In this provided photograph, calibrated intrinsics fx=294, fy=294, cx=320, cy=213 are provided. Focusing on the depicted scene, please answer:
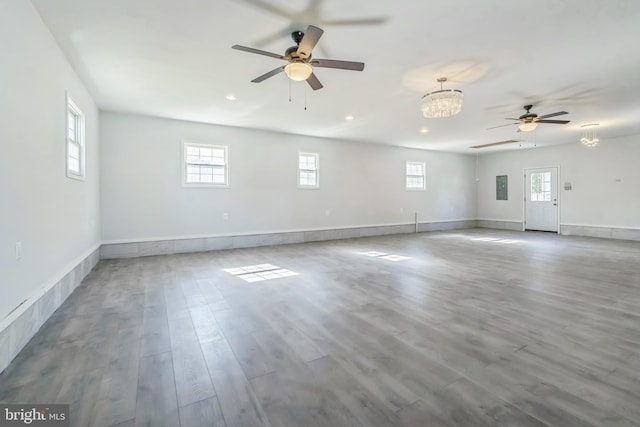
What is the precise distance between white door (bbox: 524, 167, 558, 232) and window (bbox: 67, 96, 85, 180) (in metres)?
11.9

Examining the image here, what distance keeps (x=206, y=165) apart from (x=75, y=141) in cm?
255

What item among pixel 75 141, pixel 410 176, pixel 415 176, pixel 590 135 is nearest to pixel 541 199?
pixel 590 135

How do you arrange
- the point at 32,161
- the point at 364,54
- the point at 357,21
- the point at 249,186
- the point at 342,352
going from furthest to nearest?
1. the point at 249,186
2. the point at 364,54
3. the point at 357,21
4. the point at 32,161
5. the point at 342,352

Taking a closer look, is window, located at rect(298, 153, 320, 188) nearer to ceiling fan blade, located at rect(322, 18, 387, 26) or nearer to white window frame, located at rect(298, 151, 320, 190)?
white window frame, located at rect(298, 151, 320, 190)

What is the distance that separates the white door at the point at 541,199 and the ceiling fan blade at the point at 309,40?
32.4 ft

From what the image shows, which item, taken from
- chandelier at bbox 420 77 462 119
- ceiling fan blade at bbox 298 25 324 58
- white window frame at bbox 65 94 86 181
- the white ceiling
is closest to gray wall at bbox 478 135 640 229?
the white ceiling

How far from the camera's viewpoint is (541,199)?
9.62 meters

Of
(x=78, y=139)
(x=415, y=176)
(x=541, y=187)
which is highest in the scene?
(x=415, y=176)

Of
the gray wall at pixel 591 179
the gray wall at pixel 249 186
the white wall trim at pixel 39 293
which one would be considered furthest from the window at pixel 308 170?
the gray wall at pixel 591 179

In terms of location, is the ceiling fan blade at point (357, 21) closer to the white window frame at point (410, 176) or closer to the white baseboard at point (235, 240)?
the white baseboard at point (235, 240)

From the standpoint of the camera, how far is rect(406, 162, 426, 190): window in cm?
977

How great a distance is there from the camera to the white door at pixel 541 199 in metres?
9.33

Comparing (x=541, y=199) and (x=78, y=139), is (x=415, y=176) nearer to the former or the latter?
(x=541, y=199)

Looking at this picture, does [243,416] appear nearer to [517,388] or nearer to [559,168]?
[517,388]
